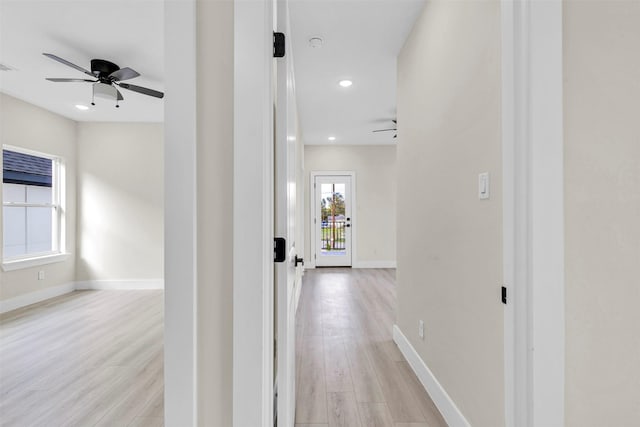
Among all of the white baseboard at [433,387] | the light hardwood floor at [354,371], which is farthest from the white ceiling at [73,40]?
the white baseboard at [433,387]

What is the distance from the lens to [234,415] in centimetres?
88

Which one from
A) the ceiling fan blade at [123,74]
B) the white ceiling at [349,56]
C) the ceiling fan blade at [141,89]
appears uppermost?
the white ceiling at [349,56]

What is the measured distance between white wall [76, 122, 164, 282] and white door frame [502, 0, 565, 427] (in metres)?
5.11

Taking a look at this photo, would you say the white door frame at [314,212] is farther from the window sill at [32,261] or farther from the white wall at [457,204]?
the white wall at [457,204]

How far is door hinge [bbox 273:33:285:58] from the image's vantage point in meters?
1.03

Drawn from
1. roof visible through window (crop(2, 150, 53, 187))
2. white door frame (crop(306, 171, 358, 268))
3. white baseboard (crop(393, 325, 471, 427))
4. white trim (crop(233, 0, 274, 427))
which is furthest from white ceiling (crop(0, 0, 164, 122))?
white door frame (crop(306, 171, 358, 268))

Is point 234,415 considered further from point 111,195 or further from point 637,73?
point 111,195

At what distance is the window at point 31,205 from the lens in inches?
157

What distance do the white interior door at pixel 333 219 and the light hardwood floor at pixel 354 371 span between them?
2567mm

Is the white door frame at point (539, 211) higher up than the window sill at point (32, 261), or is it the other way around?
the white door frame at point (539, 211)

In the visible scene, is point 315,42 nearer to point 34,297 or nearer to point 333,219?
point 333,219

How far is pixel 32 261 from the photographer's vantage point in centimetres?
423

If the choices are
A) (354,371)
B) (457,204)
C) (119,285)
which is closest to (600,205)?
(457,204)

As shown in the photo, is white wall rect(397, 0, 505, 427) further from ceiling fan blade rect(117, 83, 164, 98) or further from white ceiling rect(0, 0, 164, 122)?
ceiling fan blade rect(117, 83, 164, 98)
